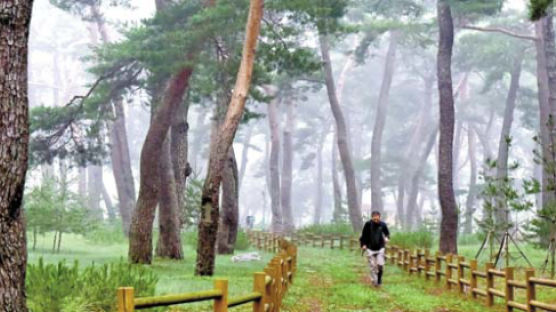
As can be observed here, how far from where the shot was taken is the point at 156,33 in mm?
21672

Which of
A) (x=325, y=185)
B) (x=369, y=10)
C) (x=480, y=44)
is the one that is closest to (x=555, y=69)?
(x=369, y=10)

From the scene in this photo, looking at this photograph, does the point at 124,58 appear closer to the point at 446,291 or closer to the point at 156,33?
the point at 156,33

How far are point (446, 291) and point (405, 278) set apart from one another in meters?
3.16

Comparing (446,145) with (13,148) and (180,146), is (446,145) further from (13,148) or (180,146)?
(13,148)

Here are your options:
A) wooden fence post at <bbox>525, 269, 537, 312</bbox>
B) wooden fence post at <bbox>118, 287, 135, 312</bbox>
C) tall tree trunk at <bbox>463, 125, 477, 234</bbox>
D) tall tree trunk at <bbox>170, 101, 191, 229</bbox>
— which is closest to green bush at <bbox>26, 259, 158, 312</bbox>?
wooden fence post at <bbox>118, 287, 135, 312</bbox>

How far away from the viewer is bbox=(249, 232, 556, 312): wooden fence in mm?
11906

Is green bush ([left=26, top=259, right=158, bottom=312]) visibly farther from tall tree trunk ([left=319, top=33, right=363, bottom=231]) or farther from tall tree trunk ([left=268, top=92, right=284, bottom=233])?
tall tree trunk ([left=268, top=92, right=284, bottom=233])

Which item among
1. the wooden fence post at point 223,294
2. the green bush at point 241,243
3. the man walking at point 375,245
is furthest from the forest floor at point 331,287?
the green bush at point 241,243

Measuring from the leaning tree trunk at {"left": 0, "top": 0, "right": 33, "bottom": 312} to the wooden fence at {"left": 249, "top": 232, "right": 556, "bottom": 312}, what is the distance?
7.14 meters

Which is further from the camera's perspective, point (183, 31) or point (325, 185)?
point (325, 185)

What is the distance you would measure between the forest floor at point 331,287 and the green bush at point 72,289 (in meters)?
1.43

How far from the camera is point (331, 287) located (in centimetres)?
1709

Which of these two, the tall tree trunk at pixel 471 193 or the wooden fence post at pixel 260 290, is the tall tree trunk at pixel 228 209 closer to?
the wooden fence post at pixel 260 290

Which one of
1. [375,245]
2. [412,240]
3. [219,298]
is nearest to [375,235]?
[375,245]
